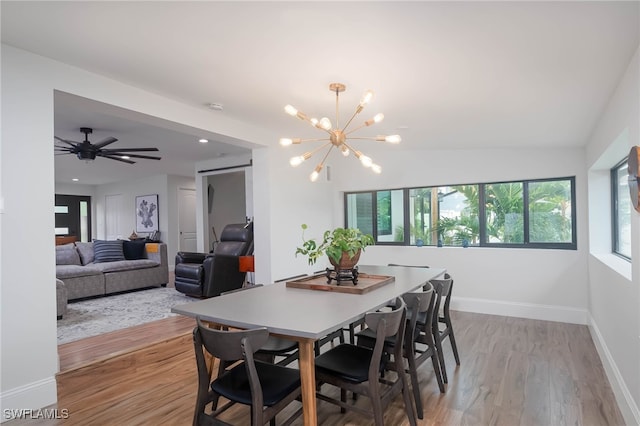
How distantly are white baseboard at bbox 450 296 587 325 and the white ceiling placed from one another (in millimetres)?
2120

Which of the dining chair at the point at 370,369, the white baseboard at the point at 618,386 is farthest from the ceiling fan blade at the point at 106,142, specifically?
the white baseboard at the point at 618,386

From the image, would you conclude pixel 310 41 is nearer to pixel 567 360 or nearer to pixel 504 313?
pixel 567 360

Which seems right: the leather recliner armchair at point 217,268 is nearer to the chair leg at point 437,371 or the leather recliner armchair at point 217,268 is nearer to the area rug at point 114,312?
the area rug at point 114,312

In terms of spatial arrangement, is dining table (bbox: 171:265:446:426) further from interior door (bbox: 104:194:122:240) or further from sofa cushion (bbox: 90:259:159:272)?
interior door (bbox: 104:194:122:240)

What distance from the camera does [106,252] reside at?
6090mm

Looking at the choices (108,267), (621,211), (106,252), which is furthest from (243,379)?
(106,252)

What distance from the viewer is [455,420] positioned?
2.21m

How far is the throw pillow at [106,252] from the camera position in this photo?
6.02 metres

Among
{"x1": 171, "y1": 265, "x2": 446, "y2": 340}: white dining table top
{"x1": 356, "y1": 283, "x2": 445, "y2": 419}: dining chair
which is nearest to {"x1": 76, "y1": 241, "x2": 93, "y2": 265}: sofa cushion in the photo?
{"x1": 171, "y1": 265, "x2": 446, "y2": 340}: white dining table top

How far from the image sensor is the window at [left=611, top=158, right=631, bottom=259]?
304 cm

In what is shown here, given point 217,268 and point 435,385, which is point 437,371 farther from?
point 217,268

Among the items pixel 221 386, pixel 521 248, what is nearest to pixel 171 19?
pixel 221 386

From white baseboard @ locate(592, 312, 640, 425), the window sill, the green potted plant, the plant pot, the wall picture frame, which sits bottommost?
white baseboard @ locate(592, 312, 640, 425)

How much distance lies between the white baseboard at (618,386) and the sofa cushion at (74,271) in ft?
19.9
